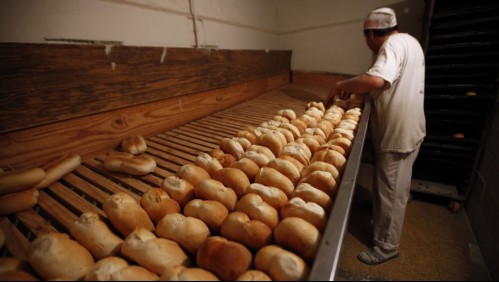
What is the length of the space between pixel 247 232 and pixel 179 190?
0.39m

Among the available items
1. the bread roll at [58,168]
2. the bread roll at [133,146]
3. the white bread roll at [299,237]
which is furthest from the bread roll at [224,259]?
the bread roll at [133,146]

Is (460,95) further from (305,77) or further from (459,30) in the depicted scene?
(305,77)

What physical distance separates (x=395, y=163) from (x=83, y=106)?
2480 mm

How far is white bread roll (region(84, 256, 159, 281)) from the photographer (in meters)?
0.62

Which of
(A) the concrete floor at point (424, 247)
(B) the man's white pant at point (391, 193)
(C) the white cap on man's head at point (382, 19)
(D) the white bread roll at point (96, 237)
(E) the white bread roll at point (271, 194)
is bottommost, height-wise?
(A) the concrete floor at point (424, 247)

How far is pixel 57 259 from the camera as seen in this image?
0.69 m

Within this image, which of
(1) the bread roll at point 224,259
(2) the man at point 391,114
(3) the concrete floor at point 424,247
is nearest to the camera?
(1) the bread roll at point 224,259

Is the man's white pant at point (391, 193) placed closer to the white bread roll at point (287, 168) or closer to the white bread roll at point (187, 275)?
the white bread roll at point (287, 168)

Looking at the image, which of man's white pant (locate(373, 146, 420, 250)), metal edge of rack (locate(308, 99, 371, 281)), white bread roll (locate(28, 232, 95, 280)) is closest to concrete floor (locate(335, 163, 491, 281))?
man's white pant (locate(373, 146, 420, 250))

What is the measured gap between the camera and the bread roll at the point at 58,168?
121cm

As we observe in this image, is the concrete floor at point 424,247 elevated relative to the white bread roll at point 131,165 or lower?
lower

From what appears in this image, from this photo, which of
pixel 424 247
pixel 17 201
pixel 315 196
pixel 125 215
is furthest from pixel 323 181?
pixel 424 247

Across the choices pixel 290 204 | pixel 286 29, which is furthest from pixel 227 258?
pixel 286 29

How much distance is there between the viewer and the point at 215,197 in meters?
0.95
